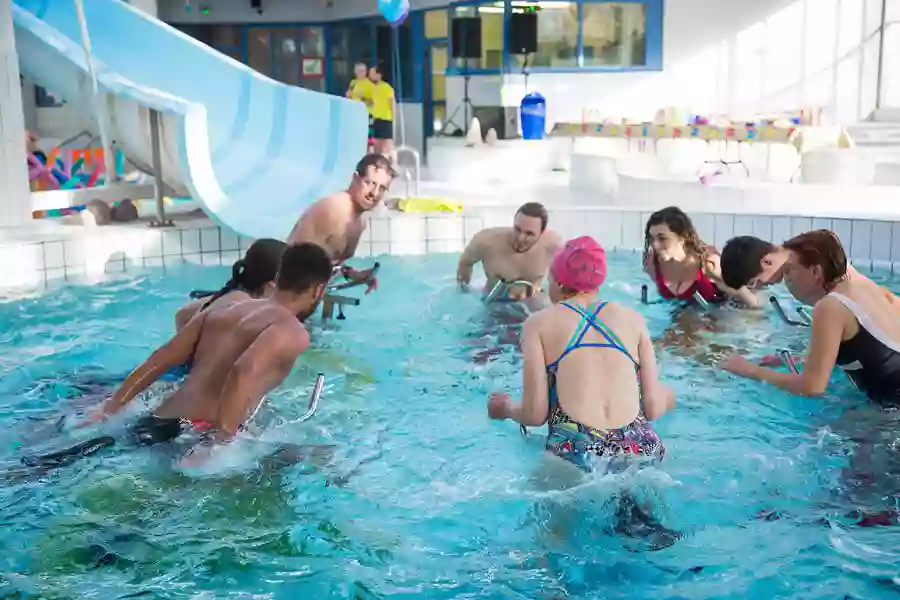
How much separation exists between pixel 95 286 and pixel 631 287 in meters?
3.66

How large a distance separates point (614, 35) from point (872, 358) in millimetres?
12661

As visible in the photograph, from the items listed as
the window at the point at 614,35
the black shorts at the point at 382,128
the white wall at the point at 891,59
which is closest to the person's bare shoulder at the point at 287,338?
the black shorts at the point at 382,128

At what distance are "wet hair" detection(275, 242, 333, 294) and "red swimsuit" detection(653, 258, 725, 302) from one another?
2553mm

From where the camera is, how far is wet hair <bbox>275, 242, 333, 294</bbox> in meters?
3.28

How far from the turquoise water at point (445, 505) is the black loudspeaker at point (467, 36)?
1087 centimetres

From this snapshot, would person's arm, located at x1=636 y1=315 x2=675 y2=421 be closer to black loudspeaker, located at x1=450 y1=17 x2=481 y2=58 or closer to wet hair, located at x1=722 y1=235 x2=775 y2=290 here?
wet hair, located at x1=722 y1=235 x2=775 y2=290

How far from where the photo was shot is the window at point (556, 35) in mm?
15125

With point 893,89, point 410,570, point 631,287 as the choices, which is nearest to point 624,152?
point 893,89

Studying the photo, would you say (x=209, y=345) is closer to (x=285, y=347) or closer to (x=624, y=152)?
(x=285, y=347)

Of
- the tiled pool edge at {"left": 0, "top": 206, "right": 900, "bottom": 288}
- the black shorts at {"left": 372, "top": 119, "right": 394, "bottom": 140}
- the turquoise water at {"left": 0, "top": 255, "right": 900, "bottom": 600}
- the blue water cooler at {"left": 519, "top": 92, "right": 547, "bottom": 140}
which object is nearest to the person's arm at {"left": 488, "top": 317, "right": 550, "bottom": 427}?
the turquoise water at {"left": 0, "top": 255, "right": 900, "bottom": 600}

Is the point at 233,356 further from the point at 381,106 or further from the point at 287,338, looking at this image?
the point at 381,106

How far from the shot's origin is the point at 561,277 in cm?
286

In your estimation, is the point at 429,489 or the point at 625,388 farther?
the point at 429,489

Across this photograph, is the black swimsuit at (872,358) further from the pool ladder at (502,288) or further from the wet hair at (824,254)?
the pool ladder at (502,288)
